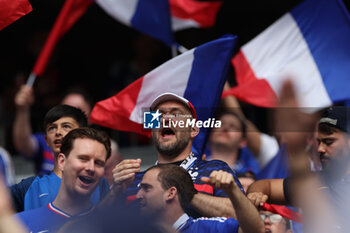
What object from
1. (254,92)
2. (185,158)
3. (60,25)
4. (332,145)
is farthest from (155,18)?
(332,145)

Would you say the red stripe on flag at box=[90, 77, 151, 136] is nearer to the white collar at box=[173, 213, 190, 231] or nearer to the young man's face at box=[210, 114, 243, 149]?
the young man's face at box=[210, 114, 243, 149]

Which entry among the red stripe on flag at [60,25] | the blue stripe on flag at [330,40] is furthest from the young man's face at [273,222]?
the red stripe on flag at [60,25]

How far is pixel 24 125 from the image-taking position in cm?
510

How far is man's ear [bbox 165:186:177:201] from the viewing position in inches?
120

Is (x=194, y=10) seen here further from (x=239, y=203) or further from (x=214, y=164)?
(x=239, y=203)

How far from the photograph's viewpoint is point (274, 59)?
Result: 5629 millimetres

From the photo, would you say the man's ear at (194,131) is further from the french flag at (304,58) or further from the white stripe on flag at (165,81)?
the french flag at (304,58)

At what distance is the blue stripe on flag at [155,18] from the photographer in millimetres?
5648

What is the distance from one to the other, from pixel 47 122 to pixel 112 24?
215 inches

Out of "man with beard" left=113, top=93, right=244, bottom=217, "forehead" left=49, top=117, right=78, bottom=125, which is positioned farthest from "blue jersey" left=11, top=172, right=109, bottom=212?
"man with beard" left=113, top=93, right=244, bottom=217

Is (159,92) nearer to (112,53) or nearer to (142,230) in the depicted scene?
(142,230)

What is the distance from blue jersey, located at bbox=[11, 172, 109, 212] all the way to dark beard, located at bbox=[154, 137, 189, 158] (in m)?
0.39

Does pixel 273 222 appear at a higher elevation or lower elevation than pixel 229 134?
lower

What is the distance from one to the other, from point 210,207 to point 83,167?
0.72 meters
